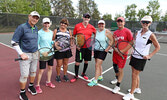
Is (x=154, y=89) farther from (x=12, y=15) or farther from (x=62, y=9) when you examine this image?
(x=62, y=9)

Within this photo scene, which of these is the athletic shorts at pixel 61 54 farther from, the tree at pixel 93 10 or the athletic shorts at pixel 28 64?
the tree at pixel 93 10

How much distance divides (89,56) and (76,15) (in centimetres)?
4961

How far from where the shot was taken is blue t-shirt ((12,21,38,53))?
2.42 meters

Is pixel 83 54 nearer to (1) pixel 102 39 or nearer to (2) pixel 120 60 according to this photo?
(1) pixel 102 39

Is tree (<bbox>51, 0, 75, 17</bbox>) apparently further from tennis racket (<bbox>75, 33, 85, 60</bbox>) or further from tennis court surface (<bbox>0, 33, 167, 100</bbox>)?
tennis racket (<bbox>75, 33, 85, 60</bbox>)

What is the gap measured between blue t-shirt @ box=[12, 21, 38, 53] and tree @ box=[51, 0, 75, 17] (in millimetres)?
44898

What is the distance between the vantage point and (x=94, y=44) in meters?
3.52

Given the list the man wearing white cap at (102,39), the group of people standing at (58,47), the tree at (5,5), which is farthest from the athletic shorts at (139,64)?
the tree at (5,5)

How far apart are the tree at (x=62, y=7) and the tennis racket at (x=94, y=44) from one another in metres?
44.3

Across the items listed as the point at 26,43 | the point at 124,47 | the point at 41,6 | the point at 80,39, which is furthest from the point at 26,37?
the point at 41,6

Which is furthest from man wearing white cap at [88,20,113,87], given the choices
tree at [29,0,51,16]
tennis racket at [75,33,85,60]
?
tree at [29,0,51,16]

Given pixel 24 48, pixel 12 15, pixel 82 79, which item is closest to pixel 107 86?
pixel 82 79

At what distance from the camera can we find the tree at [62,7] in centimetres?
4559

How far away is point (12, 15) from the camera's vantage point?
59.1 feet
